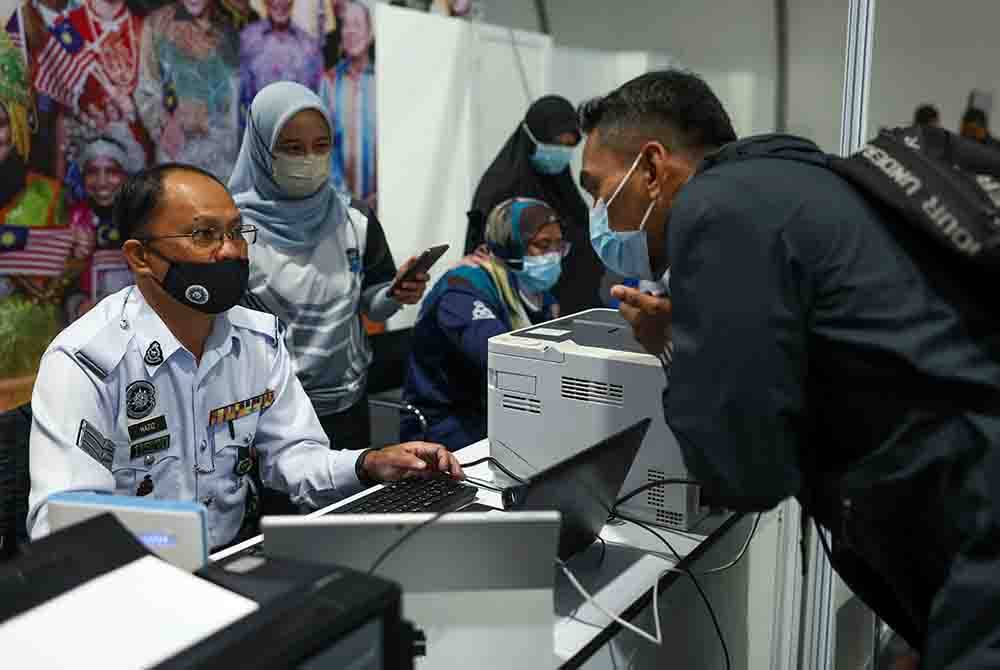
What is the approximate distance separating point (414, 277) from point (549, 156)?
1180 mm

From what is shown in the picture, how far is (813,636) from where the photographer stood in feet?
6.69

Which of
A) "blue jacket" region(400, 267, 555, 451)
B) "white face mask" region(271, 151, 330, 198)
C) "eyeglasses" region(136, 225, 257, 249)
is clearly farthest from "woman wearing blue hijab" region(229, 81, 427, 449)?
"eyeglasses" region(136, 225, 257, 249)

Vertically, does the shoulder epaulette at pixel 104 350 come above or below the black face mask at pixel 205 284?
below

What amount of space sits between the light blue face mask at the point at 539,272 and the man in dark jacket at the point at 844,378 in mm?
1228

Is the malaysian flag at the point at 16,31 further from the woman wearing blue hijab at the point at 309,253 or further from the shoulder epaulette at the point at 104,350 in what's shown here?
the shoulder epaulette at the point at 104,350

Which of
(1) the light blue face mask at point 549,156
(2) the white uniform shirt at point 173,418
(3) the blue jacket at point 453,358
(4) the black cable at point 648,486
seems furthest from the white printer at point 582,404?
(1) the light blue face mask at point 549,156

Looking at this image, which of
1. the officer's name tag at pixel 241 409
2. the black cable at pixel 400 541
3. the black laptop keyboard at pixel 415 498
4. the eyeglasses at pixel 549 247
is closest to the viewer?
the black cable at pixel 400 541

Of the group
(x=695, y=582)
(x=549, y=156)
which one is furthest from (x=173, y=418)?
(x=549, y=156)

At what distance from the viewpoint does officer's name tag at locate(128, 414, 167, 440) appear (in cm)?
147

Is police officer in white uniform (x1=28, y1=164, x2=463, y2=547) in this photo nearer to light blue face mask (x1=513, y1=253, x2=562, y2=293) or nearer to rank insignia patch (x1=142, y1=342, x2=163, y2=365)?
rank insignia patch (x1=142, y1=342, x2=163, y2=365)

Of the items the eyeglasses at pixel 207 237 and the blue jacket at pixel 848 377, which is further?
the eyeglasses at pixel 207 237

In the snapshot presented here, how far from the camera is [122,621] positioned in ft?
2.49

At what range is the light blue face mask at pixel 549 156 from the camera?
3.22m

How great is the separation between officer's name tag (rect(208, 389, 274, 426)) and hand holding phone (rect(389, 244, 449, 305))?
65 cm
